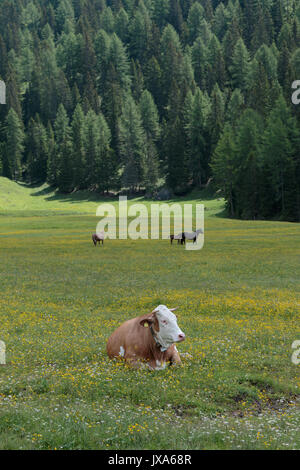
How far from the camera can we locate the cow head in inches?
452

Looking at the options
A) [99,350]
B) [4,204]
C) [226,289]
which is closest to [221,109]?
[4,204]

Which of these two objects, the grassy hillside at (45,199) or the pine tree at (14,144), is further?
the pine tree at (14,144)

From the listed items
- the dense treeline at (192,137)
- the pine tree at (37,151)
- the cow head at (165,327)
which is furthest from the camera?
the pine tree at (37,151)

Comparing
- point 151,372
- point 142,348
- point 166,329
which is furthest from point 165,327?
point 151,372

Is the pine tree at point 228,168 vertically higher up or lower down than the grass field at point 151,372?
higher up

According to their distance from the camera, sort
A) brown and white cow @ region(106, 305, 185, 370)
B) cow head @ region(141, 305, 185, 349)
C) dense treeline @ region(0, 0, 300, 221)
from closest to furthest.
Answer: cow head @ region(141, 305, 185, 349) < brown and white cow @ region(106, 305, 185, 370) < dense treeline @ region(0, 0, 300, 221)

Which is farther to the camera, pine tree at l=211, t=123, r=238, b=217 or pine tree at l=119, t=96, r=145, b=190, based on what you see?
pine tree at l=119, t=96, r=145, b=190

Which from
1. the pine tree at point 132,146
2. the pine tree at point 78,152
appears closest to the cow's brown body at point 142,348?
the pine tree at point 132,146

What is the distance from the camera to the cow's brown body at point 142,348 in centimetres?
1200

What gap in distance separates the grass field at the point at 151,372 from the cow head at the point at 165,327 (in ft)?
2.83

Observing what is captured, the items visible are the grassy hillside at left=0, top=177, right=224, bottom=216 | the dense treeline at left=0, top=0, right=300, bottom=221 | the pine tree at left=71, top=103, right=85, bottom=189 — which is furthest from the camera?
the pine tree at left=71, top=103, right=85, bottom=189

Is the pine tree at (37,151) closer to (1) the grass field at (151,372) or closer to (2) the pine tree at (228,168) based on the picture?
(2) the pine tree at (228,168)

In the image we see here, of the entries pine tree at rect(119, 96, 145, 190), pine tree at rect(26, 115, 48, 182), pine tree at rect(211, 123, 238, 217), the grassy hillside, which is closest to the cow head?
pine tree at rect(211, 123, 238, 217)

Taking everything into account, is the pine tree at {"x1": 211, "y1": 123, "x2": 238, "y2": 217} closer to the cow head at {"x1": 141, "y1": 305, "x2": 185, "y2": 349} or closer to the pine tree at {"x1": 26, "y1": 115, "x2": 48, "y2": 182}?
the pine tree at {"x1": 26, "y1": 115, "x2": 48, "y2": 182}
